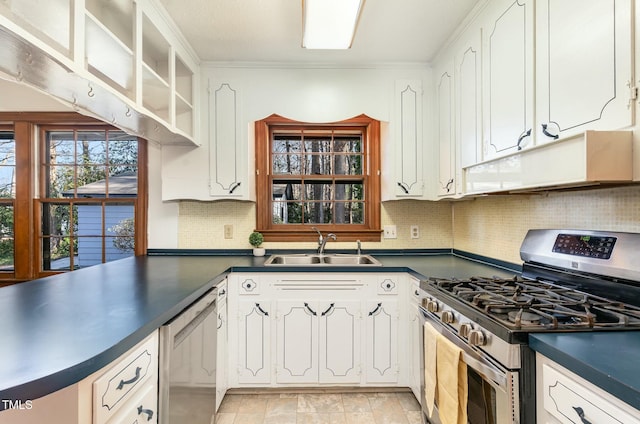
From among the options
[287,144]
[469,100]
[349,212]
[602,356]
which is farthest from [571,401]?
[287,144]

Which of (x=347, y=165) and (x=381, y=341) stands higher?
(x=347, y=165)

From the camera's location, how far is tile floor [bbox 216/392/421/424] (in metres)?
1.91

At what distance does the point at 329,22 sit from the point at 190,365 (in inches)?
73.5

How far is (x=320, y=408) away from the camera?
6.62 feet

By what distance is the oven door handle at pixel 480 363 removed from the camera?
1058mm

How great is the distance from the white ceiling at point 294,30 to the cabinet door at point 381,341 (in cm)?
179

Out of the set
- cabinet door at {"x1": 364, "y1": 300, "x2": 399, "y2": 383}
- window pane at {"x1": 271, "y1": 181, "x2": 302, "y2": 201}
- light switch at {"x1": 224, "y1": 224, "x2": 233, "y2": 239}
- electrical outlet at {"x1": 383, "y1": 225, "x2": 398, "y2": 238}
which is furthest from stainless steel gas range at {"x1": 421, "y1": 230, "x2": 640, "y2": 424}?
light switch at {"x1": 224, "y1": 224, "x2": 233, "y2": 239}

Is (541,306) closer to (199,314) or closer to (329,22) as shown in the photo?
(199,314)

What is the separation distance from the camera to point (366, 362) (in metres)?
2.14

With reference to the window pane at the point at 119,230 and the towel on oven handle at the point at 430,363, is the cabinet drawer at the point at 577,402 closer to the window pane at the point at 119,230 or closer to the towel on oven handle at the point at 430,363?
the towel on oven handle at the point at 430,363

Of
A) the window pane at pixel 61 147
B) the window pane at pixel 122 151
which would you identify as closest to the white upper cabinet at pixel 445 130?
the window pane at pixel 122 151

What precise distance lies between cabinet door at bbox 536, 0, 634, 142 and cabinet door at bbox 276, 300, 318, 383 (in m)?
1.63

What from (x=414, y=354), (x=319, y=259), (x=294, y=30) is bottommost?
(x=414, y=354)

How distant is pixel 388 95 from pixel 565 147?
1623 millimetres
